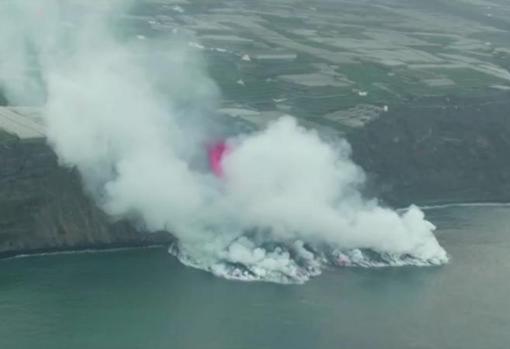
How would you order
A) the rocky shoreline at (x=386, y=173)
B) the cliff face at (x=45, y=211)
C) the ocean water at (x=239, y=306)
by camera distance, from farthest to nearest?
the rocky shoreline at (x=386, y=173)
the cliff face at (x=45, y=211)
the ocean water at (x=239, y=306)

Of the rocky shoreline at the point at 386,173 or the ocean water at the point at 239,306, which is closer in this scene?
the ocean water at the point at 239,306

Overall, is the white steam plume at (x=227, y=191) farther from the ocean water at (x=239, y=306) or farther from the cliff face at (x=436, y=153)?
the cliff face at (x=436, y=153)

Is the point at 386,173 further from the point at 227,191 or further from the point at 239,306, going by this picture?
the point at 239,306

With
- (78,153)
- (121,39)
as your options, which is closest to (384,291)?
(78,153)

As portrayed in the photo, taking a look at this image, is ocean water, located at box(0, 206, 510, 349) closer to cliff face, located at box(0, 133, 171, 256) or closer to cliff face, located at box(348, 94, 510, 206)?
cliff face, located at box(0, 133, 171, 256)

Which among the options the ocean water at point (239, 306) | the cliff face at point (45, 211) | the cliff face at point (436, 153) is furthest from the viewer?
the cliff face at point (436, 153)

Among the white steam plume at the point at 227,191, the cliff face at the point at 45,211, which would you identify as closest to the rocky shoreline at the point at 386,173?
the cliff face at the point at 45,211

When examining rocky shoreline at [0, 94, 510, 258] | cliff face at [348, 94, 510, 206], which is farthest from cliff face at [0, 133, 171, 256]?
cliff face at [348, 94, 510, 206]
